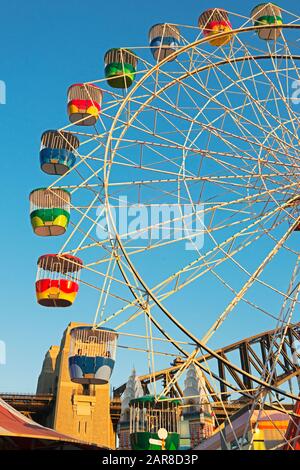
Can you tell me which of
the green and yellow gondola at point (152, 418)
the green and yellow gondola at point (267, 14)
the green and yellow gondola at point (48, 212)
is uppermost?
the green and yellow gondola at point (267, 14)

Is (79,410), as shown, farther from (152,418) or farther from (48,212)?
(48,212)

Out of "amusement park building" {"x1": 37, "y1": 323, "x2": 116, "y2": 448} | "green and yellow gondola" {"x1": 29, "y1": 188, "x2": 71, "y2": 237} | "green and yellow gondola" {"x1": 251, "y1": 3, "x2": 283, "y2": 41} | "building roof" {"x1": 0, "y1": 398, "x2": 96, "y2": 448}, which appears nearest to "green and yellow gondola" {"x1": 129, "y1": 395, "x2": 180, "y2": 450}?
"building roof" {"x1": 0, "y1": 398, "x2": 96, "y2": 448}

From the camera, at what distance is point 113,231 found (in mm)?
15039

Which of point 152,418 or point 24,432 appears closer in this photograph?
point 24,432

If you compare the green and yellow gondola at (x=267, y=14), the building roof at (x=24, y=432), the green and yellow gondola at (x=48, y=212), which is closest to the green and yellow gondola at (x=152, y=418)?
the building roof at (x=24, y=432)

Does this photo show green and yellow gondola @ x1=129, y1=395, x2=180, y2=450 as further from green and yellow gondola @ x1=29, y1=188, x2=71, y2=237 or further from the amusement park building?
the amusement park building

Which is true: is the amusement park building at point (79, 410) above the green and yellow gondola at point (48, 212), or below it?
below

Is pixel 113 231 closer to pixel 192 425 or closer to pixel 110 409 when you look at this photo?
pixel 192 425

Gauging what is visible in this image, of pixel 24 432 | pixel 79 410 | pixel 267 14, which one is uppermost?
pixel 267 14

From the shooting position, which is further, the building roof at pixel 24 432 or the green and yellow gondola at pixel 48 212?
the green and yellow gondola at pixel 48 212

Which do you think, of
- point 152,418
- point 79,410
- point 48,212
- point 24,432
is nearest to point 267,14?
point 48,212

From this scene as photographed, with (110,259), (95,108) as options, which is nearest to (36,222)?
(95,108)

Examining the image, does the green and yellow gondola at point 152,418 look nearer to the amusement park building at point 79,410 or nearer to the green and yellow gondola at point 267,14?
the amusement park building at point 79,410
